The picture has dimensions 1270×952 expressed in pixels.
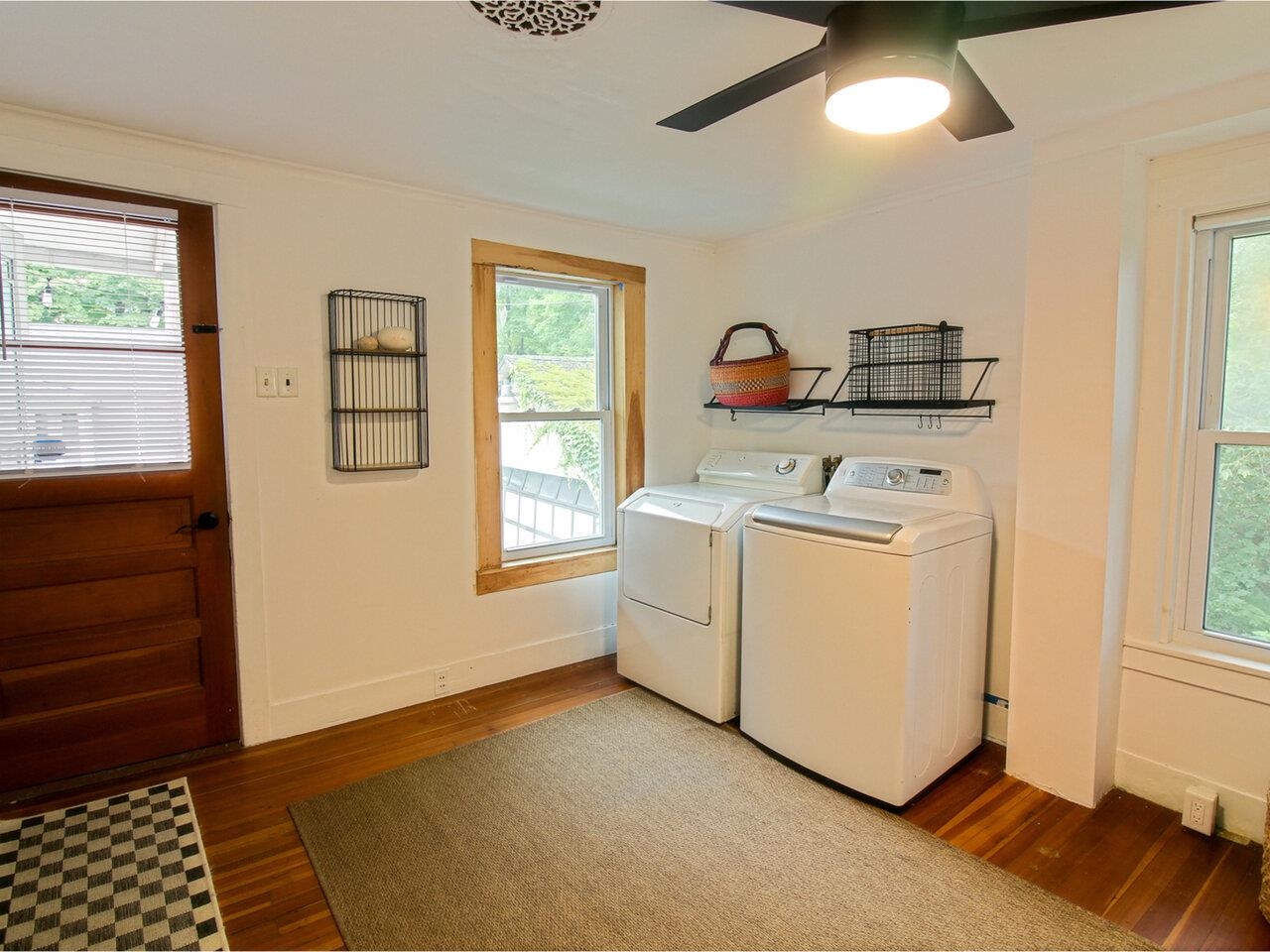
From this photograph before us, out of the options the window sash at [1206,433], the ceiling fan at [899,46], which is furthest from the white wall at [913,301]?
the ceiling fan at [899,46]

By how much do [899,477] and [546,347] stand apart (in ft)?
5.67

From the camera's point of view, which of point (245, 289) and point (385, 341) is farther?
point (385, 341)

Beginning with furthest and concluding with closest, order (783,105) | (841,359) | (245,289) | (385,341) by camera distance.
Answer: (841,359)
(385,341)
(245,289)
(783,105)

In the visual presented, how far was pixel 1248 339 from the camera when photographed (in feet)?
6.84

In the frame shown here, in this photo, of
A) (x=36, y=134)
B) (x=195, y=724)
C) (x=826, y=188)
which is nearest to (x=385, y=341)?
(x=36, y=134)

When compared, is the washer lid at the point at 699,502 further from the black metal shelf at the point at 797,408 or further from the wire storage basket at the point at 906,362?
the wire storage basket at the point at 906,362

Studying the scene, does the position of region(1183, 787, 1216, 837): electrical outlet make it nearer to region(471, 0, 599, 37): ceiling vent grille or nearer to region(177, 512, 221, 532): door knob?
region(471, 0, 599, 37): ceiling vent grille

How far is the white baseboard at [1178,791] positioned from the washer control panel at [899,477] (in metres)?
1.07

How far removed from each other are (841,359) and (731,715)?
1.66 m

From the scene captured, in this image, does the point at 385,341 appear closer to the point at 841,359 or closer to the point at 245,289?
the point at 245,289

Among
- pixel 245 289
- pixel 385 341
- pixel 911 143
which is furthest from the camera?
pixel 385 341

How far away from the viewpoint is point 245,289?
247cm

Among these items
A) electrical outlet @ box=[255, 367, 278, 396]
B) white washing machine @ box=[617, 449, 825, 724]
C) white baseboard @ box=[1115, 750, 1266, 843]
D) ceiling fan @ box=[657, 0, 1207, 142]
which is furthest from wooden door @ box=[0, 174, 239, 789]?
white baseboard @ box=[1115, 750, 1266, 843]

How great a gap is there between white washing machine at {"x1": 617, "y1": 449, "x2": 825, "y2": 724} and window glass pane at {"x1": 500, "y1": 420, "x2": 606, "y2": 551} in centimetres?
39
